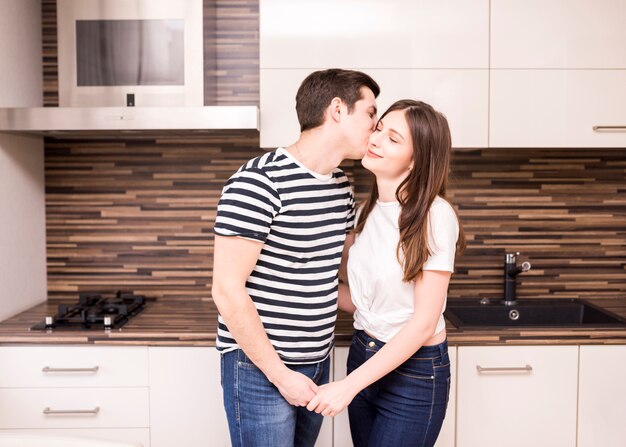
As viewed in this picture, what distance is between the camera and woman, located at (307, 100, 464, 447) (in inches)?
54.7

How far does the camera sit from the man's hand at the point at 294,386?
140cm

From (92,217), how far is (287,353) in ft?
4.69

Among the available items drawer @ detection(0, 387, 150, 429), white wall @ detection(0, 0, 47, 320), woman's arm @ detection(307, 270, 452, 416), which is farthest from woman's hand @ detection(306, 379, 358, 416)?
white wall @ detection(0, 0, 47, 320)

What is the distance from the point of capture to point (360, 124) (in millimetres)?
1492

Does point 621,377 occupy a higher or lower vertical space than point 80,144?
lower

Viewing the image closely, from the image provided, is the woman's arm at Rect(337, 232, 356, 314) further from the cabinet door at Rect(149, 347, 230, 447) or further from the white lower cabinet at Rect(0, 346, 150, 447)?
the white lower cabinet at Rect(0, 346, 150, 447)

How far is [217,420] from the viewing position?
2023mm

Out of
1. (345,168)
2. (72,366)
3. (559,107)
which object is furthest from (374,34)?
(72,366)

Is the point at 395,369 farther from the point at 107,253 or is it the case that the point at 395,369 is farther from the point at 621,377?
the point at 107,253

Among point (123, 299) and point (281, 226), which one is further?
point (123, 299)

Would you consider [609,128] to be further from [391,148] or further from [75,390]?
[75,390]

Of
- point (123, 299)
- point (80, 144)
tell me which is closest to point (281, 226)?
point (123, 299)

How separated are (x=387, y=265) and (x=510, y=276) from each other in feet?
3.91

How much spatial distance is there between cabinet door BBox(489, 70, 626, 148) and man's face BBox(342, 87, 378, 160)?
2.65 feet
